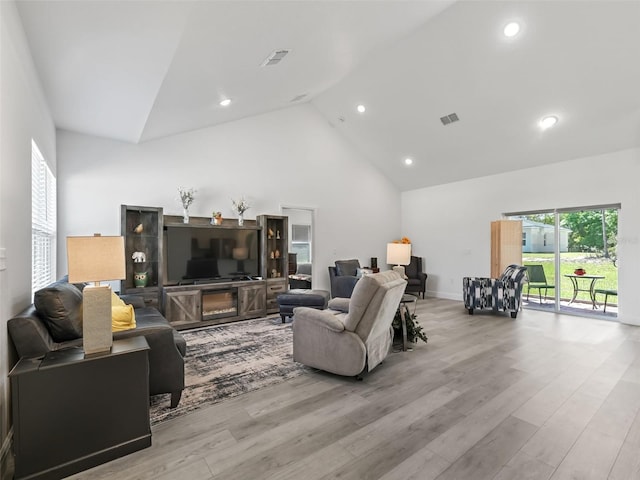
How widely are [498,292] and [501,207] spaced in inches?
80.2

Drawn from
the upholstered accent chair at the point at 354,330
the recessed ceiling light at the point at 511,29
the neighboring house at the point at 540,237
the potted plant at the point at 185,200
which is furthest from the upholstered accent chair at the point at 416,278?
the potted plant at the point at 185,200

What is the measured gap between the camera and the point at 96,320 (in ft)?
6.59

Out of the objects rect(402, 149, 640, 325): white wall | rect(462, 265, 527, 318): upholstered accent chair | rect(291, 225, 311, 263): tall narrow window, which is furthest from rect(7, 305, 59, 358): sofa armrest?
rect(402, 149, 640, 325): white wall

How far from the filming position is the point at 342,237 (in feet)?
25.1

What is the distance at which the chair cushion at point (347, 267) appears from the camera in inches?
280

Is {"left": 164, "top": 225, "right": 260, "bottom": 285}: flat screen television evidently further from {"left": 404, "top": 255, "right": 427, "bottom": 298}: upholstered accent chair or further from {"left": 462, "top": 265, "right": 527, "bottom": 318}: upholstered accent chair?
{"left": 462, "top": 265, "right": 527, "bottom": 318}: upholstered accent chair

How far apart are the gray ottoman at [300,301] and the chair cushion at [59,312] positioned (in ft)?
10.3

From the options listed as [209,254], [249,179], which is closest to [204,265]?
[209,254]

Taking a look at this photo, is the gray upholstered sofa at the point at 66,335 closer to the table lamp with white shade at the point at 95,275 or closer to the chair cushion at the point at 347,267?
the table lamp with white shade at the point at 95,275

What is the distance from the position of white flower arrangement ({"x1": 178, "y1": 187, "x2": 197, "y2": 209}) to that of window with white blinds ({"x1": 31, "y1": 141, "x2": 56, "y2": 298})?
163 centimetres

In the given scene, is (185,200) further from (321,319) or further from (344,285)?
(344,285)

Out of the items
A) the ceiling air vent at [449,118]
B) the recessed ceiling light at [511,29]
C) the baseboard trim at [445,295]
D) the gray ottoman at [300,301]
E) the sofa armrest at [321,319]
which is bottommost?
the baseboard trim at [445,295]

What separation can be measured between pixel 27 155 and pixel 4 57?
882 millimetres

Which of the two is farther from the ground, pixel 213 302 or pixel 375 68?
pixel 375 68
